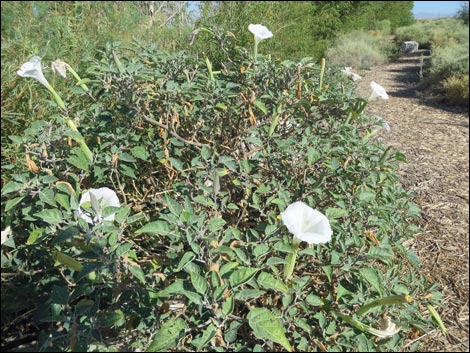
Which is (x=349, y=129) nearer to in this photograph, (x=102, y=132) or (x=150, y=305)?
(x=102, y=132)

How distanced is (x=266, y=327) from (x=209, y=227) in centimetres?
33

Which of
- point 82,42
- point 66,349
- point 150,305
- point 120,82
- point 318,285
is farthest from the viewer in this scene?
point 82,42

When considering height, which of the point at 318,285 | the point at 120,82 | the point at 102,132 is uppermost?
the point at 120,82

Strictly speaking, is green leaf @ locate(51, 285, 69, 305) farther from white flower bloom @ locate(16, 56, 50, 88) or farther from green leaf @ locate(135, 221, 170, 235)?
white flower bloom @ locate(16, 56, 50, 88)

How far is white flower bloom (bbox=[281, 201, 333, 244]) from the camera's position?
121 cm

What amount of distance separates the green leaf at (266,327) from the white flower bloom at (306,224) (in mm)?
239

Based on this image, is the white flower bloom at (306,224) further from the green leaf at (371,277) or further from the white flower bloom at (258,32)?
the white flower bloom at (258,32)

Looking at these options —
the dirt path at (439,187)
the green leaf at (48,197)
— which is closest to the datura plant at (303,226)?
the green leaf at (48,197)

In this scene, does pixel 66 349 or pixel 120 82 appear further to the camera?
pixel 120 82

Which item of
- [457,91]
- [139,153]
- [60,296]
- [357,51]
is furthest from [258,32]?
[357,51]

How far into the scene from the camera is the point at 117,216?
1279 mm

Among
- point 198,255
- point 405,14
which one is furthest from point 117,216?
point 405,14

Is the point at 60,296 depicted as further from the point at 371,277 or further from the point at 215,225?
the point at 371,277

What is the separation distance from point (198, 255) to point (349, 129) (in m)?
1.10
